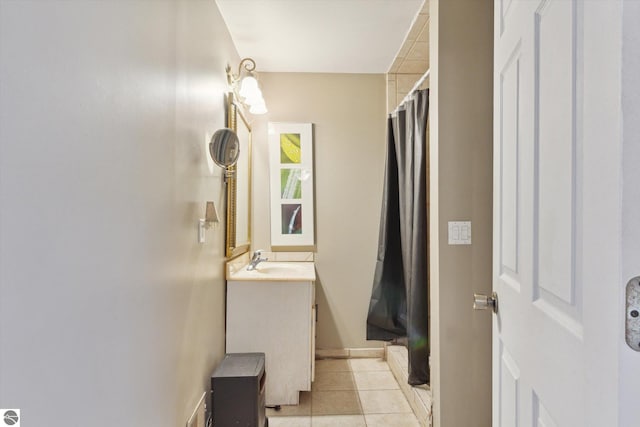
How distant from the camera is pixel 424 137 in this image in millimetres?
2252

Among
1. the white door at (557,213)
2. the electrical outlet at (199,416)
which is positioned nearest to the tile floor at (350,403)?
the electrical outlet at (199,416)

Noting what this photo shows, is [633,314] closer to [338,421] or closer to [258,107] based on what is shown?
[338,421]

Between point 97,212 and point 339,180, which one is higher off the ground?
point 339,180

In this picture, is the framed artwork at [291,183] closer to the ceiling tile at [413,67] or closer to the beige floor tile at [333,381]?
the ceiling tile at [413,67]

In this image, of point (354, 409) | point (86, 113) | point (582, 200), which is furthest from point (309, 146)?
point (582, 200)

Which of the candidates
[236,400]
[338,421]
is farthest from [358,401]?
[236,400]

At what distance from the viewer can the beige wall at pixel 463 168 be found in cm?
181

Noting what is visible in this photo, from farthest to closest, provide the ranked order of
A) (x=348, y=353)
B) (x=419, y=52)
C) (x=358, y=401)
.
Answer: (x=348, y=353) < (x=419, y=52) < (x=358, y=401)

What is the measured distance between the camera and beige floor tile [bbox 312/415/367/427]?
2.12 metres

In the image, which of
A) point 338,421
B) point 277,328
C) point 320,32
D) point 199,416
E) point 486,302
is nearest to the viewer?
point 486,302

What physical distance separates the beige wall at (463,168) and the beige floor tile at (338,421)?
516 mm

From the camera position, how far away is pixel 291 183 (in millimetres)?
3160

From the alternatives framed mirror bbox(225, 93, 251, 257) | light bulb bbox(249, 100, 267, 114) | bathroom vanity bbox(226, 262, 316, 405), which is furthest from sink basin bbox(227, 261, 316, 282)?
light bulb bbox(249, 100, 267, 114)

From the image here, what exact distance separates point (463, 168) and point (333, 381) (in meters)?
1.87
